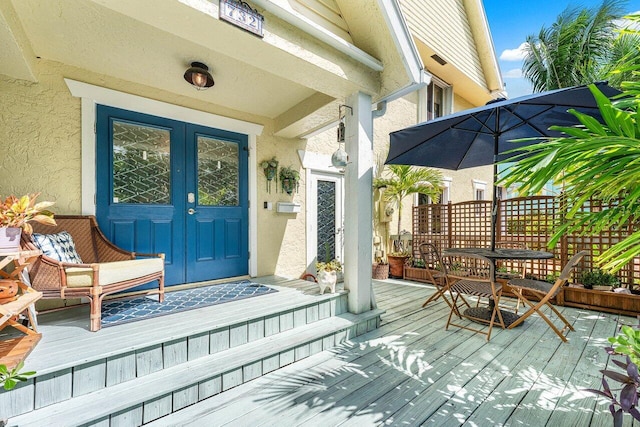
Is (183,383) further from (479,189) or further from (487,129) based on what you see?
(479,189)

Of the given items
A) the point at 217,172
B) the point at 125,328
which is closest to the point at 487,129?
the point at 217,172

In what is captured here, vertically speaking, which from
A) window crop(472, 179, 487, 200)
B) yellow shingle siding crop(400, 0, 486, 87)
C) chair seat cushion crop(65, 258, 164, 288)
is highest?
yellow shingle siding crop(400, 0, 486, 87)

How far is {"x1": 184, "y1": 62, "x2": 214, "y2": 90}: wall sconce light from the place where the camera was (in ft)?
10.2

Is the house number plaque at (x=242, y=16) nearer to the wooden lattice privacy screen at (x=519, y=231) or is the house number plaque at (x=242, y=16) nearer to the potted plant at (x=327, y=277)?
the potted plant at (x=327, y=277)

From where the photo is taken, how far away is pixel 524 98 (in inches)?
119

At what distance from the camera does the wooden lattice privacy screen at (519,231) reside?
14.4 feet

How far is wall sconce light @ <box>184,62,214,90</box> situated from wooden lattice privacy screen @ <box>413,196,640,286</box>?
15.4 feet

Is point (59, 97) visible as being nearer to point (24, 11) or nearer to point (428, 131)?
point (24, 11)

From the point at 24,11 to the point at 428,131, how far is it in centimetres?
398

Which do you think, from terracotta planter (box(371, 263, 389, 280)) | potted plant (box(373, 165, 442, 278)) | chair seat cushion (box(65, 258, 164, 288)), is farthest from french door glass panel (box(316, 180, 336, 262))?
chair seat cushion (box(65, 258, 164, 288))

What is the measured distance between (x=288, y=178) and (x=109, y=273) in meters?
2.80

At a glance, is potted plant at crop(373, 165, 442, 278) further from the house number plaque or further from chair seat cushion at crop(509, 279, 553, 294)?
the house number plaque

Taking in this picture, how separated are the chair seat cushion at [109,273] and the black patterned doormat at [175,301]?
37 cm

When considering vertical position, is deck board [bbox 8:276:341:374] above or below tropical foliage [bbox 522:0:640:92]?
below
